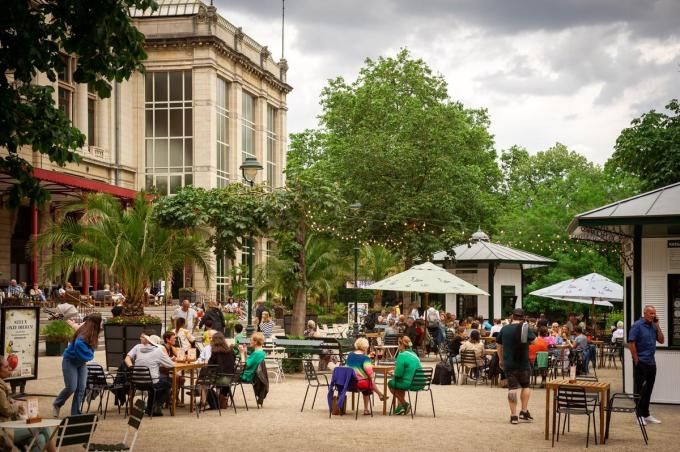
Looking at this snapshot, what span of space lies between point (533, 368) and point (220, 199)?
8.65m

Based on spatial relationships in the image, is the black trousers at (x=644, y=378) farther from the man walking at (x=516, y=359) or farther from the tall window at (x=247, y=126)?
the tall window at (x=247, y=126)

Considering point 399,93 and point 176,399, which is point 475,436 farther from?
point 399,93

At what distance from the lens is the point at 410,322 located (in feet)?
84.2

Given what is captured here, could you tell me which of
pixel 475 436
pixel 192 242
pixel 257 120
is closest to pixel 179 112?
pixel 257 120

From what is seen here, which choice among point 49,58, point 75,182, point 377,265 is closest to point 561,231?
point 377,265

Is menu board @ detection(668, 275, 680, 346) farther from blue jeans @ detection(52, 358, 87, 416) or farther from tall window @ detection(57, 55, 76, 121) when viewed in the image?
tall window @ detection(57, 55, 76, 121)

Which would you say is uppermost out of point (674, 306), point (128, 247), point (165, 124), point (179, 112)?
point (179, 112)

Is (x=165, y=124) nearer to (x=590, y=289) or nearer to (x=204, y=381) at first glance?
(x=590, y=289)

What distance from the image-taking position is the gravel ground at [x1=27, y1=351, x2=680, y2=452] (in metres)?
12.4

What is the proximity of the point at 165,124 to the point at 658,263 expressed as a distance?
41159 millimetres

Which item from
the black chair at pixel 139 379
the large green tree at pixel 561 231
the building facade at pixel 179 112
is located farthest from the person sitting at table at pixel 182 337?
the building facade at pixel 179 112

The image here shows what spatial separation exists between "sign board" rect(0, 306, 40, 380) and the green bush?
1023 centimetres

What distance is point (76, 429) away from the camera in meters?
9.23

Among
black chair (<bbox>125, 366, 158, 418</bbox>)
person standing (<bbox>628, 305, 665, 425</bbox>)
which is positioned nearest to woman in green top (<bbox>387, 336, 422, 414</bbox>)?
person standing (<bbox>628, 305, 665, 425</bbox>)
